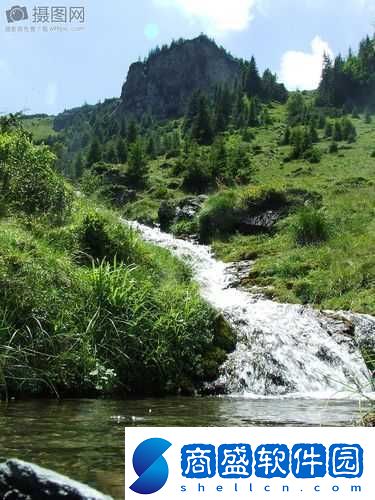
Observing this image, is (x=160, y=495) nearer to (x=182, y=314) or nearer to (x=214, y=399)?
(x=214, y=399)

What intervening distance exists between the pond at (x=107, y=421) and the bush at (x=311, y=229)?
15.6 m

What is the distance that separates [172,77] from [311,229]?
16814 centimetres

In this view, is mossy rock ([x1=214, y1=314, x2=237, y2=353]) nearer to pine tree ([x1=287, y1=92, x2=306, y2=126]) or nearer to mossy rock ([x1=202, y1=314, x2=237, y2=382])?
mossy rock ([x1=202, y1=314, x2=237, y2=382])

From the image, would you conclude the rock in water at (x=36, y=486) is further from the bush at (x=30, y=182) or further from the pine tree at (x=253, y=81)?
the pine tree at (x=253, y=81)

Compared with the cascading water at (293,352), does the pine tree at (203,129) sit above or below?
above

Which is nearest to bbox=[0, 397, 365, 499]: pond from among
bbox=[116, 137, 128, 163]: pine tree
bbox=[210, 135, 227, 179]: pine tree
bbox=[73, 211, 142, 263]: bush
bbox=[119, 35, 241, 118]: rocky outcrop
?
bbox=[73, 211, 142, 263]: bush

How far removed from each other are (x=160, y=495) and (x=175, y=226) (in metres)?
30.1

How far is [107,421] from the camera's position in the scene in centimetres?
682

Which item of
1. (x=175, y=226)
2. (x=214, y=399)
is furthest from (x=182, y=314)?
(x=175, y=226)

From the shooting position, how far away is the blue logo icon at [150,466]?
3.33 metres

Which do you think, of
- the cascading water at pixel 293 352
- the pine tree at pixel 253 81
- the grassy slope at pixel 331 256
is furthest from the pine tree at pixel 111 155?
the cascading water at pixel 293 352

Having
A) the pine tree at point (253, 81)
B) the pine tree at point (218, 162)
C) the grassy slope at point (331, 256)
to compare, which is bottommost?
the grassy slope at point (331, 256)

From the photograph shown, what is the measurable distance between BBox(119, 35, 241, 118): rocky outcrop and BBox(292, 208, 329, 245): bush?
484ft

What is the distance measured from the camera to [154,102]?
174375mm
